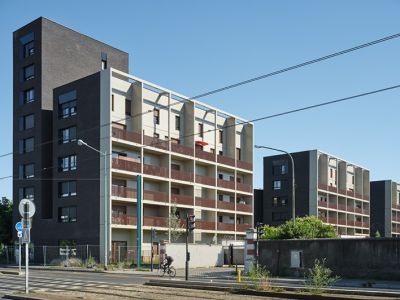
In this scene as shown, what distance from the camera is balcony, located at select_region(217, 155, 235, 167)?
6253 cm

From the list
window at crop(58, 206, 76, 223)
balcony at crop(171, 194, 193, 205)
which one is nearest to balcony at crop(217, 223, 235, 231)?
balcony at crop(171, 194, 193, 205)

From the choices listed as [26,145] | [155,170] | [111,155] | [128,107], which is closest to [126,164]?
[111,155]

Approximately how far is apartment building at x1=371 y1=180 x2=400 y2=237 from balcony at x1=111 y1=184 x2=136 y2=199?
67462 millimetres

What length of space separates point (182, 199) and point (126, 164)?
9329 millimetres

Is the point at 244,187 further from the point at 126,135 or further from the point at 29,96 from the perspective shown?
the point at 29,96

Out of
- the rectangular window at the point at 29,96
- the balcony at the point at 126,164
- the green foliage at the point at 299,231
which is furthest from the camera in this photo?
the rectangular window at the point at 29,96

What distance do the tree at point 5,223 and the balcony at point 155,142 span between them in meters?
21.2

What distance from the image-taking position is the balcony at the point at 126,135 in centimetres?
4795

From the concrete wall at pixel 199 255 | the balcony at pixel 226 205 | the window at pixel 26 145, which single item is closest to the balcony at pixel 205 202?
the balcony at pixel 226 205

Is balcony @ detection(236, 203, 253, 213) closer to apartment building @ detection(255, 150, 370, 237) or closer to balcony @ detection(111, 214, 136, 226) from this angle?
apartment building @ detection(255, 150, 370, 237)

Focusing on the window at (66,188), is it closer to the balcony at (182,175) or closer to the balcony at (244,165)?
the balcony at (182,175)

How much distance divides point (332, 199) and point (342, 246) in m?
59.6

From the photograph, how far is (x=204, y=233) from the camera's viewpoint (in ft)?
196

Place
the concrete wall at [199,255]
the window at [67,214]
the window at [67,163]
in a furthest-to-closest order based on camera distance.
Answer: the window at [67,163] < the window at [67,214] < the concrete wall at [199,255]
